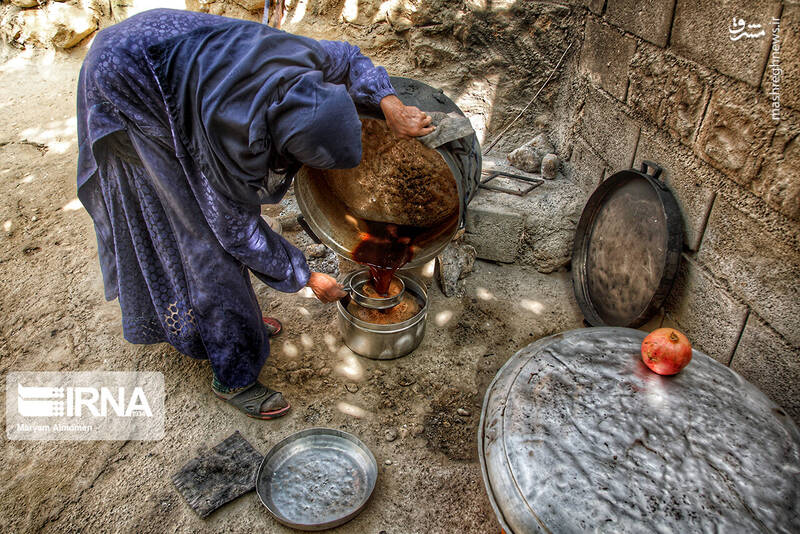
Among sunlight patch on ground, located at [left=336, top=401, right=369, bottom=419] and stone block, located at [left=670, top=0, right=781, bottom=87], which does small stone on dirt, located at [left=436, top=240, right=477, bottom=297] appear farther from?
stone block, located at [left=670, top=0, right=781, bottom=87]

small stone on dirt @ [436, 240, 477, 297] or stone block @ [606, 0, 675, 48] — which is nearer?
stone block @ [606, 0, 675, 48]

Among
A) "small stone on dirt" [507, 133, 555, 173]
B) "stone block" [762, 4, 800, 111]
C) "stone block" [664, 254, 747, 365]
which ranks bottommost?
"stone block" [664, 254, 747, 365]

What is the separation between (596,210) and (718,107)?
1.06m

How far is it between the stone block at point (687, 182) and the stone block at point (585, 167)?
2.22ft

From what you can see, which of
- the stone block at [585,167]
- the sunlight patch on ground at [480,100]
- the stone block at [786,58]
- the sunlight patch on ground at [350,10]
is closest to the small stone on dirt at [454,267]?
the stone block at [585,167]

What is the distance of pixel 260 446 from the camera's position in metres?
2.68

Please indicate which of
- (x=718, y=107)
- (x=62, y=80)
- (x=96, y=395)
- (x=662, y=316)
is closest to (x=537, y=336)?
(x=662, y=316)

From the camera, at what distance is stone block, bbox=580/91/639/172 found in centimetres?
330

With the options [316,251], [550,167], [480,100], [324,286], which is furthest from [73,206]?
[550,167]

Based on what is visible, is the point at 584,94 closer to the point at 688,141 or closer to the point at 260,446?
the point at 688,141

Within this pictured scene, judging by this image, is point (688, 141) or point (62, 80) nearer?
point (688, 141)

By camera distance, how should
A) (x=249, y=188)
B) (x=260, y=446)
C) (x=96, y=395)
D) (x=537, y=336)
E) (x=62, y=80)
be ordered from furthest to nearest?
(x=62, y=80), (x=537, y=336), (x=96, y=395), (x=260, y=446), (x=249, y=188)

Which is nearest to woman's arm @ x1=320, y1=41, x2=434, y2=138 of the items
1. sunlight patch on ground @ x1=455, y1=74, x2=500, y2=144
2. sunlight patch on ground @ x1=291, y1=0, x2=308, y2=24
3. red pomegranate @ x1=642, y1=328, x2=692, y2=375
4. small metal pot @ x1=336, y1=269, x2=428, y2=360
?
small metal pot @ x1=336, y1=269, x2=428, y2=360

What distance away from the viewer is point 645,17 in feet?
9.96
